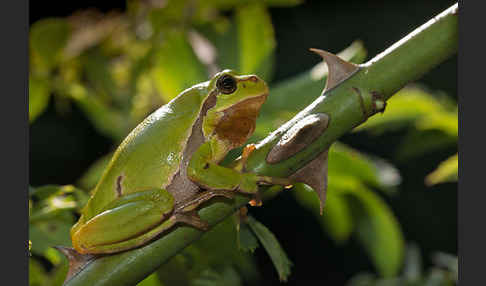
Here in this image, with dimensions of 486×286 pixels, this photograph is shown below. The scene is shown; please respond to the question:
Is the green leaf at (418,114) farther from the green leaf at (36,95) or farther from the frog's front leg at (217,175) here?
the green leaf at (36,95)

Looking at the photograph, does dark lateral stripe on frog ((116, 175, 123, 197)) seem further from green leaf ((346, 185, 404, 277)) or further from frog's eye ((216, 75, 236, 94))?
green leaf ((346, 185, 404, 277))

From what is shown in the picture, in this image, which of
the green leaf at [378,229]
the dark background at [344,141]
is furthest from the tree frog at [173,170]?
the dark background at [344,141]

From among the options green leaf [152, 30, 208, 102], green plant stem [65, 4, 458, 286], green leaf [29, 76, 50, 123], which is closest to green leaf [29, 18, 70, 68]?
green leaf [29, 76, 50, 123]

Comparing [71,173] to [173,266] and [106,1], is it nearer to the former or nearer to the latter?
[106,1]

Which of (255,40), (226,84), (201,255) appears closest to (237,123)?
(226,84)

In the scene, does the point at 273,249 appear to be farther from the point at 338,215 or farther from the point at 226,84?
the point at 338,215

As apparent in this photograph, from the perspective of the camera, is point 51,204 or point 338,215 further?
point 338,215

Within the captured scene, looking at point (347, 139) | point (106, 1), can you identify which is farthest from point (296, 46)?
point (106, 1)
